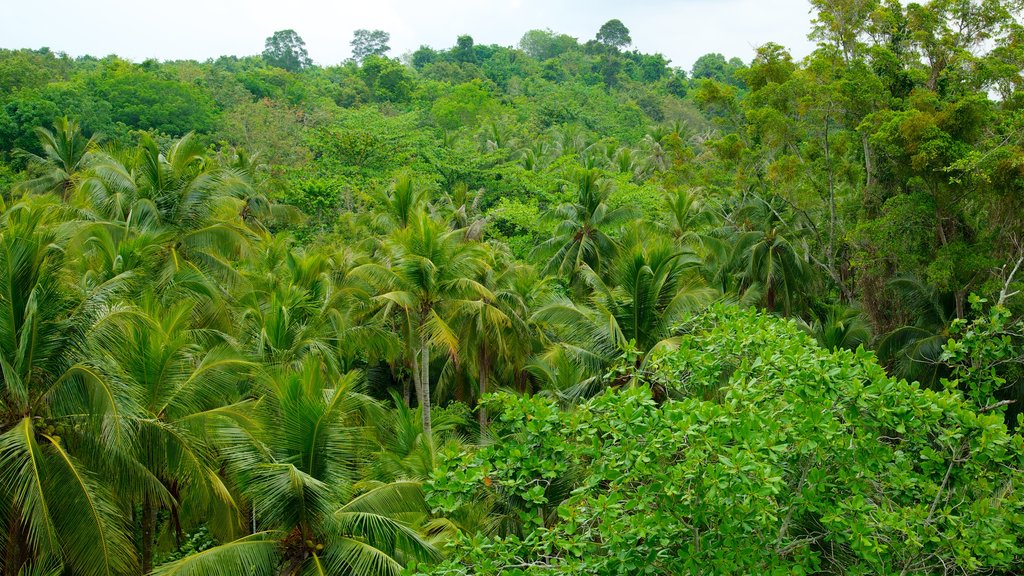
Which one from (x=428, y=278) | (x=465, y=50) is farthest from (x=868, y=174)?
(x=465, y=50)

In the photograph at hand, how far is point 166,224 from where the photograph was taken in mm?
17594

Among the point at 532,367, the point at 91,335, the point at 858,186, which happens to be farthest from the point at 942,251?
the point at 91,335

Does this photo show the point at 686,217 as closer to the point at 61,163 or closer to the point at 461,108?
the point at 61,163

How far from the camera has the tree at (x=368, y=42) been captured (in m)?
117

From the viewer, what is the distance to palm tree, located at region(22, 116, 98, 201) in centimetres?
2900

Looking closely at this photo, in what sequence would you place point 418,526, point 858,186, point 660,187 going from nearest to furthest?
1. point 418,526
2. point 858,186
3. point 660,187

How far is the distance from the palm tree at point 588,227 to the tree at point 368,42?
101 m

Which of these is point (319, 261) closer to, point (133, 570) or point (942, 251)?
point (133, 570)

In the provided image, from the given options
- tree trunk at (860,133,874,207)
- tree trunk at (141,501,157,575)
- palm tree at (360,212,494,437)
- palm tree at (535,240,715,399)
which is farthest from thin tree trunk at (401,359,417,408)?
tree trunk at (860,133,874,207)

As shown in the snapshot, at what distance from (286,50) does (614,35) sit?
137ft

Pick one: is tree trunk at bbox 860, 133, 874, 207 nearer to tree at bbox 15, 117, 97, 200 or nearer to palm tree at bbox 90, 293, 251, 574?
palm tree at bbox 90, 293, 251, 574

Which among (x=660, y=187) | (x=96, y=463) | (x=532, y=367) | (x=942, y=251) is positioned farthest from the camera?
(x=660, y=187)

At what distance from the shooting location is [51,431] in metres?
8.32

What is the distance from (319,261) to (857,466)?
613 inches
